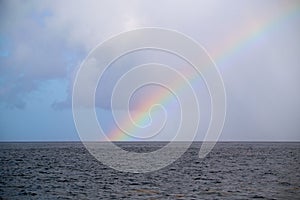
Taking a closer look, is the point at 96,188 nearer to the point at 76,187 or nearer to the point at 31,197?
the point at 76,187

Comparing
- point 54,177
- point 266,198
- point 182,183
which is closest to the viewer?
point 266,198

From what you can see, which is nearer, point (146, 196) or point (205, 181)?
Result: point (146, 196)

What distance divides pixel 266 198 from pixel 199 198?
6786 mm

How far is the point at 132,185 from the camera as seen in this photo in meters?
50.0

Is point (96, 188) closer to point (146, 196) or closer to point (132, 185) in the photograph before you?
point (132, 185)

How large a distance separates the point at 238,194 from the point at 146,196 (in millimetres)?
10026

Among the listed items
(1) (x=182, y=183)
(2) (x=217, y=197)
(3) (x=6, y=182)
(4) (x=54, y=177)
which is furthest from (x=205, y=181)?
(3) (x=6, y=182)

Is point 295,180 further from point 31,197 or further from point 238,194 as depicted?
point 31,197

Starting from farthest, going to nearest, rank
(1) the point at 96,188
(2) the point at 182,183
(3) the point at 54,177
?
(3) the point at 54,177 → (2) the point at 182,183 → (1) the point at 96,188

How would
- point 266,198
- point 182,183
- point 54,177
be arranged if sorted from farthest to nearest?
1. point 54,177
2. point 182,183
3. point 266,198

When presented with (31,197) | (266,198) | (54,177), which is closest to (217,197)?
(266,198)

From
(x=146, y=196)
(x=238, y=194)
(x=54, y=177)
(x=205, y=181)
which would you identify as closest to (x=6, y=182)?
(x=54, y=177)

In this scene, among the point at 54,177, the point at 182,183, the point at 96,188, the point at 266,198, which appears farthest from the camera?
the point at 54,177

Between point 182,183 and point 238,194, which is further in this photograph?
point 182,183
